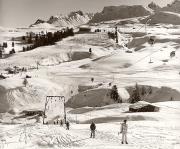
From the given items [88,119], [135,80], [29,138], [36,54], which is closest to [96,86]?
[135,80]

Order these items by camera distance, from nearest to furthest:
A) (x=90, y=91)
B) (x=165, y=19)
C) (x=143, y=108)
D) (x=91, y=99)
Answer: (x=143, y=108) < (x=91, y=99) < (x=90, y=91) < (x=165, y=19)

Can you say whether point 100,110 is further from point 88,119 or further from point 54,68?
point 54,68

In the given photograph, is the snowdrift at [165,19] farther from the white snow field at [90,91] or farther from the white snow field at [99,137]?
the white snow field at [99,137]

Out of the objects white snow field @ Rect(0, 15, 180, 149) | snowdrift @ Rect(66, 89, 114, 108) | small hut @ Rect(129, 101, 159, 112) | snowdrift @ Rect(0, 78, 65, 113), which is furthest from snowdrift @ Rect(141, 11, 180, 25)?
small hut @ Rect(129, 101, 159, 112)

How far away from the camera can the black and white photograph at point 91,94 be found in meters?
28.1

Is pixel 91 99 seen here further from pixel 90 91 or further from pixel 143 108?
pixel 143 108

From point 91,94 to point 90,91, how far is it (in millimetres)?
985

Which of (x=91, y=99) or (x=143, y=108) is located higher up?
(x=143, y=108)

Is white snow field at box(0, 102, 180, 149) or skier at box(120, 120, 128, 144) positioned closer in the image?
white snow field at box(0, 102, 180, 149)

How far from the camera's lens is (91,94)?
65.9 metres

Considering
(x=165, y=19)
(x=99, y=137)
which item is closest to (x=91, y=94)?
(x=99, y=137)

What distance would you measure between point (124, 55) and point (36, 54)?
73.9ft

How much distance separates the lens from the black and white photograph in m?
28.1

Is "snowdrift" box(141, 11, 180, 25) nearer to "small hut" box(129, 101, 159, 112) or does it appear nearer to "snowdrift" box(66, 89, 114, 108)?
"snowdrift" box(66, 89, 114, 108)
